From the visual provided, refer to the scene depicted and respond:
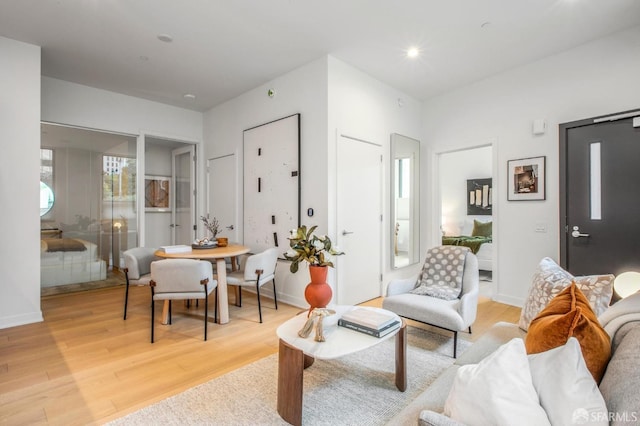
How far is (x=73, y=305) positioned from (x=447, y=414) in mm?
4548

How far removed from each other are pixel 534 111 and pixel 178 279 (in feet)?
14.5

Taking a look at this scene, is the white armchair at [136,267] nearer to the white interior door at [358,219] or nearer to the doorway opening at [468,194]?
the white interior door at [358,219]

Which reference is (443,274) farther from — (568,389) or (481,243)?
(481,243)

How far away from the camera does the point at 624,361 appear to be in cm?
96

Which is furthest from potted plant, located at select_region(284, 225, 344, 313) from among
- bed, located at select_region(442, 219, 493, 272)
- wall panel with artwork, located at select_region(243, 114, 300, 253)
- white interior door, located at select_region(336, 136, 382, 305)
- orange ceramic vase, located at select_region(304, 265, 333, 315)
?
bed, located at select_region(442, 219, 493, 272)

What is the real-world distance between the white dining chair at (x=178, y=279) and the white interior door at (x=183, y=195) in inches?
122

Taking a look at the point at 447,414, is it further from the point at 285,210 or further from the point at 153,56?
the point at 153,56

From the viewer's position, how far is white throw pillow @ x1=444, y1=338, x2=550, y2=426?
88 centimetres

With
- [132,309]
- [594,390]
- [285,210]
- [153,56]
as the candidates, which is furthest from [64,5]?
[594,390]

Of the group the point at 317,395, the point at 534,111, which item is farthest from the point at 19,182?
the point at 534,111

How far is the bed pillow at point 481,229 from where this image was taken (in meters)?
6.49

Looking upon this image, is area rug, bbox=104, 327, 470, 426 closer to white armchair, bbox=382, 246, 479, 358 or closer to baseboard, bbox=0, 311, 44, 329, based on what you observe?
white armchair, bbox=382, 246, 479, 358

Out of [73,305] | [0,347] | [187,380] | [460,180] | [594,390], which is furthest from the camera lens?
[460,180]

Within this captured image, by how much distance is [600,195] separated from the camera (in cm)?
337
